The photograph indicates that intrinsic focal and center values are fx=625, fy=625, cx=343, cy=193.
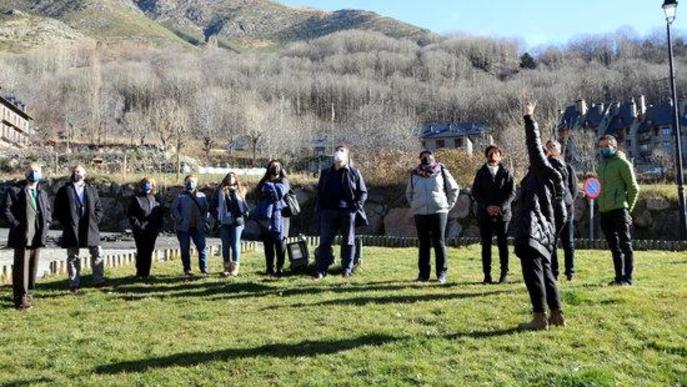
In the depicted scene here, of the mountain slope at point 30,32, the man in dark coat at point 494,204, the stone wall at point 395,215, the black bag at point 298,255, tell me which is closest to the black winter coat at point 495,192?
the man in dark coat at point 494,204

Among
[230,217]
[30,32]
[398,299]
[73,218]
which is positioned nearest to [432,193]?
[398,299]

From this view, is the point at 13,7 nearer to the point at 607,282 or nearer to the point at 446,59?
the point at 446,59

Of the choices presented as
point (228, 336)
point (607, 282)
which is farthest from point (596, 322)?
point (228, 336)

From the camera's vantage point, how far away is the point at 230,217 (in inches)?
393

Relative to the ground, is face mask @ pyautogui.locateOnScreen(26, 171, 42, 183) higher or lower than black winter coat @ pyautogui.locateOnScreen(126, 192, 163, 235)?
higher

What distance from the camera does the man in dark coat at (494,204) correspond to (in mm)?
8281

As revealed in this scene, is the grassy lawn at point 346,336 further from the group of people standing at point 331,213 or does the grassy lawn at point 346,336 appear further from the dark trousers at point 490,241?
the group of people standing at point 331,213

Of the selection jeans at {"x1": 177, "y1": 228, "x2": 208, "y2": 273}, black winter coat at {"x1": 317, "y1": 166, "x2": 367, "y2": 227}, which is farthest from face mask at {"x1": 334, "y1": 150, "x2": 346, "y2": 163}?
jeans at {"x1": 177, "y1": 228, "x2": 208, "y2": 273}

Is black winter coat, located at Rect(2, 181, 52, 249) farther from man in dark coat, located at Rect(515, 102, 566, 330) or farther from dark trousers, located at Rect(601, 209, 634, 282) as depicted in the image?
dark trousers, located at Rect(601, 209, 634, 282)

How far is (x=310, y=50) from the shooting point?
502 ft

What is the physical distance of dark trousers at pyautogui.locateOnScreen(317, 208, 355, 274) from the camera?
9039mm

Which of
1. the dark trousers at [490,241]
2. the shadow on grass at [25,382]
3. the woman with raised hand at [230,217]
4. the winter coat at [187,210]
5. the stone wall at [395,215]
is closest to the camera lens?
the shadow on grass at [25,382]

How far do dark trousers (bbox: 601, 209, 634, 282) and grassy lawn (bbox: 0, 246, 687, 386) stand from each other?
0.36 m

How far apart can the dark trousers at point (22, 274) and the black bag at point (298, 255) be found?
3602 mm
